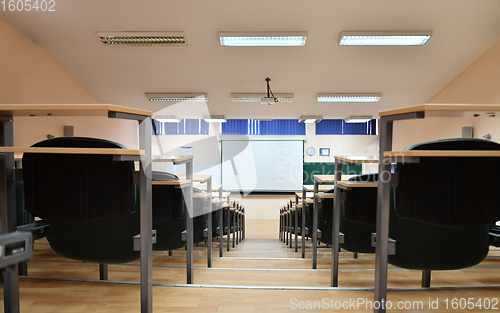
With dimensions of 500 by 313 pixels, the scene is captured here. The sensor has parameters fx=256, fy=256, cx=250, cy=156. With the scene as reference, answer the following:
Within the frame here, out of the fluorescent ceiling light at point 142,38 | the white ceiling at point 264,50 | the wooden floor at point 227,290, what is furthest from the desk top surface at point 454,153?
the fluorescent ceiling light at point 142,38

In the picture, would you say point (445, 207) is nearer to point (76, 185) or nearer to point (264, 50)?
point (76, 185)

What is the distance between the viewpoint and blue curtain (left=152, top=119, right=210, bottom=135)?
9336 millimetres

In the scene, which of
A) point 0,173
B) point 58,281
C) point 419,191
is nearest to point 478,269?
point 419,191

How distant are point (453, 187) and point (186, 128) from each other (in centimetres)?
882

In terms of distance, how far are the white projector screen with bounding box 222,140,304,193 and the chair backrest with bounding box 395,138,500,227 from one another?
809 centimetres

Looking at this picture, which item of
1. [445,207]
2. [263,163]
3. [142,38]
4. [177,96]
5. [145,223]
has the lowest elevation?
[263,163]

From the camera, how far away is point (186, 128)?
934 cm

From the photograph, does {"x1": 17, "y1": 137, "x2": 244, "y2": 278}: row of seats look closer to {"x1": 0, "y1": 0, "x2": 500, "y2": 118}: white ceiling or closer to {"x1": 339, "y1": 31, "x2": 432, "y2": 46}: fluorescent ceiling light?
{"x1": 0, "y1": 0, "x2": 500, "y2": 118}: white ceiling

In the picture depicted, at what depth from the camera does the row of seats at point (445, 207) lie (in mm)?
1234

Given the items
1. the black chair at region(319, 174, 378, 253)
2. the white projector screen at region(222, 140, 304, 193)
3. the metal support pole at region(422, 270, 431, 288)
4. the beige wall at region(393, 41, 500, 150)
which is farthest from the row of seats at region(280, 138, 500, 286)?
the white projector screen at region(222, 140, 304, 193)

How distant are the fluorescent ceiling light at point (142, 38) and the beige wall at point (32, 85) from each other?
140cm

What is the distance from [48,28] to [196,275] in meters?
4.95

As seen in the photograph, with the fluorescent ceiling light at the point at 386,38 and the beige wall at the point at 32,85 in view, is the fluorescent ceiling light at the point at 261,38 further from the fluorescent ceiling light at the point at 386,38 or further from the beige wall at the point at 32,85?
the beige wall at the point at 32,85

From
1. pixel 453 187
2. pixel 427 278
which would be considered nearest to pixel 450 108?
pixel 453 187
